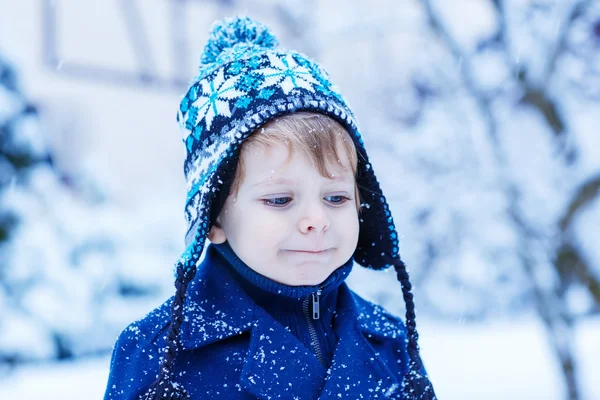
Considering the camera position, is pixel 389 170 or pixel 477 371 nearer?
pixel 477 371

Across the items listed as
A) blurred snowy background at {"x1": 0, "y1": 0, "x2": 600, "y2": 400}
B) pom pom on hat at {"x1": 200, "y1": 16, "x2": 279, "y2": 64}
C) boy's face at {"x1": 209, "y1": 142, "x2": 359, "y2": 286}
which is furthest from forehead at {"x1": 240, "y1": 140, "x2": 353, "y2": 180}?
blurred snowy background at {"x1": 0, "y1": 0, "x2": 600, "y2": 400}

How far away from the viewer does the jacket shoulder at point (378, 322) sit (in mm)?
1750

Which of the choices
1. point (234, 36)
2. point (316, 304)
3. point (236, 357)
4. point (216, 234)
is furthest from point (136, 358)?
point (234, 36)

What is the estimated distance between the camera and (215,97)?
1.59 meters

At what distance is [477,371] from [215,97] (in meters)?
4.52

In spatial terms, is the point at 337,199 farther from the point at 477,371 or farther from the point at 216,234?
the point at 477,371

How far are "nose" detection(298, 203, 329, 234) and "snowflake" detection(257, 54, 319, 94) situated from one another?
0.30m

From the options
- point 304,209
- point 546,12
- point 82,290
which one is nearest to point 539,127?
point 546,12

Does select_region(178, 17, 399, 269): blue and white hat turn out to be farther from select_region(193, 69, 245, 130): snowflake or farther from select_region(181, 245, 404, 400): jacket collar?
select_region(181, 245, 404, 400): jacket collar

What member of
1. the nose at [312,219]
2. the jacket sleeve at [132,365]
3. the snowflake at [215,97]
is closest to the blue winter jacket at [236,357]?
the jacket sleeve at [132,365]

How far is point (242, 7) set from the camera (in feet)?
24.0

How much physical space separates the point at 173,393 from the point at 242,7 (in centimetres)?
649

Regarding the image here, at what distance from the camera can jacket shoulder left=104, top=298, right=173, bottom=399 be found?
1444mm

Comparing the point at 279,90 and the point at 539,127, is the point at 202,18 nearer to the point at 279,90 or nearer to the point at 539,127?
the point at 539,127
